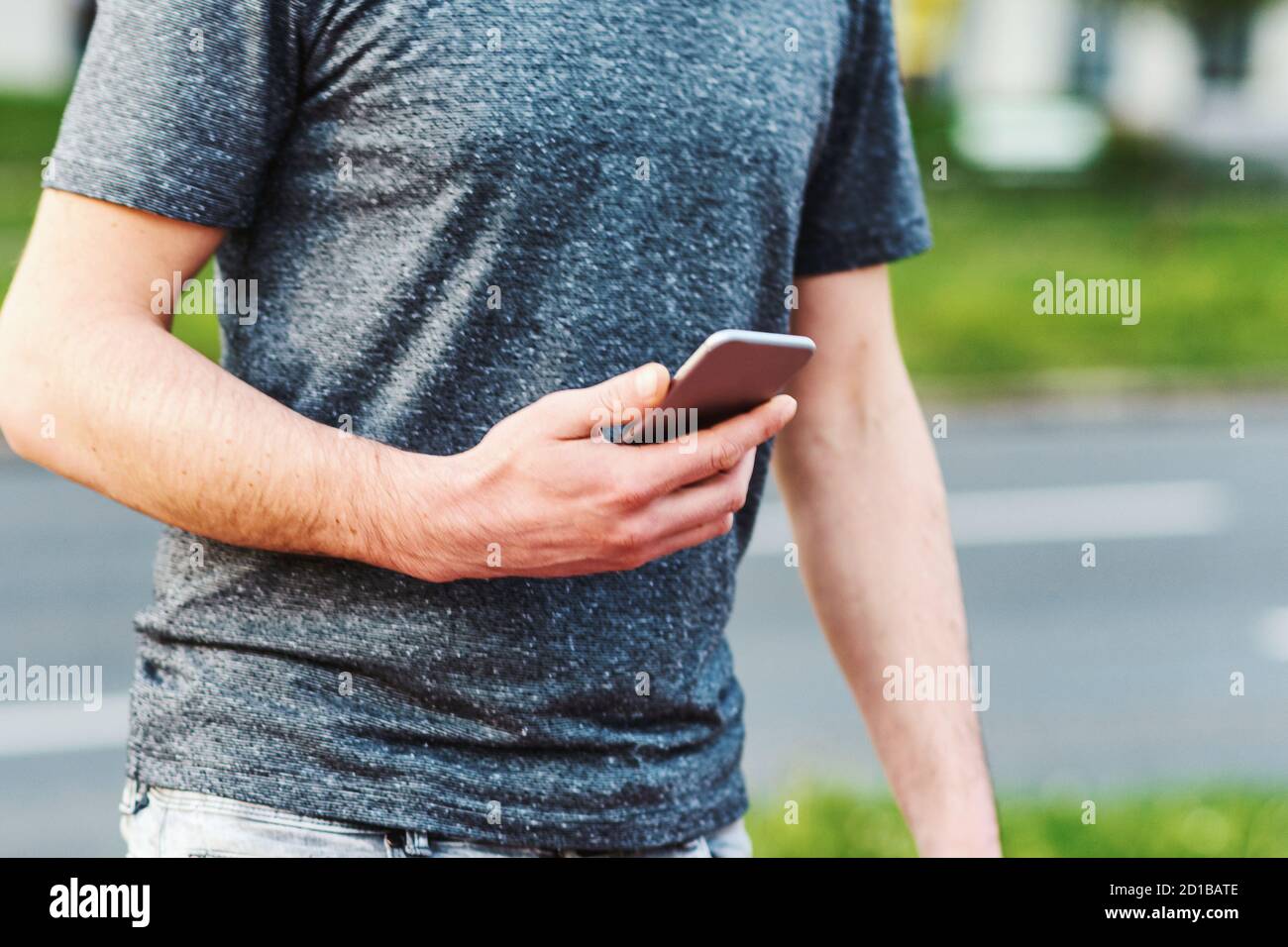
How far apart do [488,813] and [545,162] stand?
2.14ft

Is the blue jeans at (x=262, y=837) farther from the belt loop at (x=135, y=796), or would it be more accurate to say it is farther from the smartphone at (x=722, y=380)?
the smartphone at (x=722, y=380)

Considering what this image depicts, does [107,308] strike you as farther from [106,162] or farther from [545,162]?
[545,162]

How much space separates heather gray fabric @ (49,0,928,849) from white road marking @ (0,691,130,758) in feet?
13.9

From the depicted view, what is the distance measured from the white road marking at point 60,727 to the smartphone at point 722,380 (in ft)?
15.2

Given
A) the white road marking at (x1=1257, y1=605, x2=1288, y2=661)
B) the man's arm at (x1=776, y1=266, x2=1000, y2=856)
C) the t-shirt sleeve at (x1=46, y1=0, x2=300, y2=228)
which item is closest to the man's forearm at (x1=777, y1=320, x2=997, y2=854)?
the man's arm at (x1=776, y1=266, x2=1000, y2=856)

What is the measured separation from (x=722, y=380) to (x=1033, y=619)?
5.80 m

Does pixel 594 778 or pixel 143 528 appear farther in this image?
pixel 143 528

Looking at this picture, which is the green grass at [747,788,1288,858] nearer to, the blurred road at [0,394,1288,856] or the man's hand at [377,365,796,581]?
the blurred road at [0,394,1288,856]

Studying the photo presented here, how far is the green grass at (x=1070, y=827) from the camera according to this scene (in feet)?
12.4

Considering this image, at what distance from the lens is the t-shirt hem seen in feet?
4.89

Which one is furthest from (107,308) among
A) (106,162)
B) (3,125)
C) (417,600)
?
(3,125)

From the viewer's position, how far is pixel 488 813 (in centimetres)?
152

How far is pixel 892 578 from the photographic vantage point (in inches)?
77.5

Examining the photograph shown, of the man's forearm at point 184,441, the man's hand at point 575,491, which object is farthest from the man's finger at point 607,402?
the man's forearm at point 184,441
